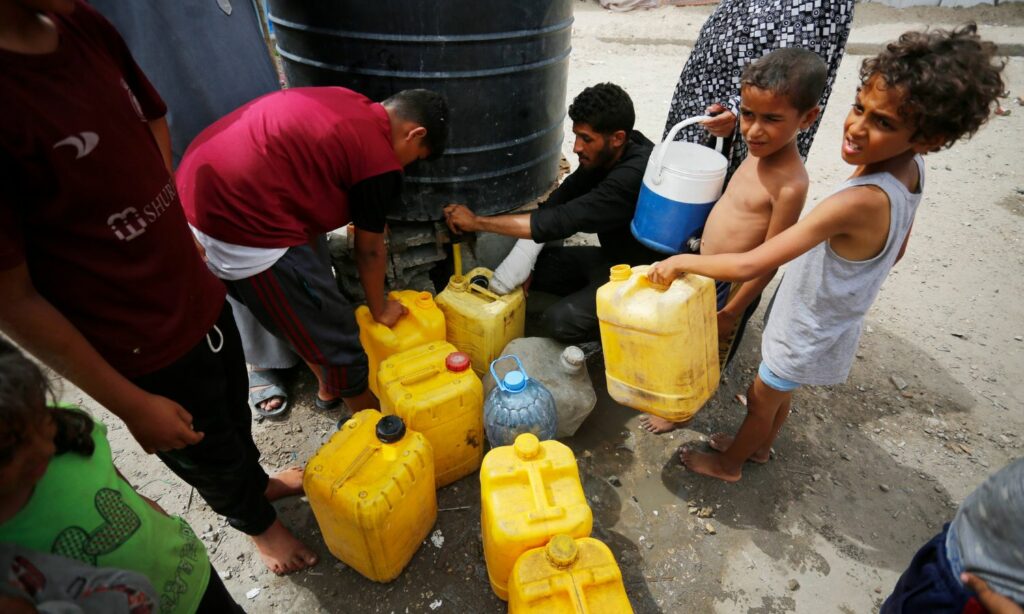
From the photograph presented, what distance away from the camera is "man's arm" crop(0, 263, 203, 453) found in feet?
3.41

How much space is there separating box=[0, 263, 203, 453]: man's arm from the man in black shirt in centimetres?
161

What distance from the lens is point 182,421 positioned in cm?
136

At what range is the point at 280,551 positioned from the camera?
2053 mm

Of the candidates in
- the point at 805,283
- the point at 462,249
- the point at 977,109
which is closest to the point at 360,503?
the point at 462,249

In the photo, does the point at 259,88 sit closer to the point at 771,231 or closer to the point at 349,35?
the point at 349,35

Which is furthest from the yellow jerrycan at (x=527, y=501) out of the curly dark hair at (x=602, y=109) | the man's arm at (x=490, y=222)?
the curly dark hair at (x=602, y=109)

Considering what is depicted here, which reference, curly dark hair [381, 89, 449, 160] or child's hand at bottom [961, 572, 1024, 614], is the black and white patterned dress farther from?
child's hand at bottom [961, 572, 1024, 614]

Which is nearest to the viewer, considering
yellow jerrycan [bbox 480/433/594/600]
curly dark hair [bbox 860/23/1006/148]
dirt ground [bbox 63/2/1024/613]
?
curly dark hair [bbox 860/23/1006/148]

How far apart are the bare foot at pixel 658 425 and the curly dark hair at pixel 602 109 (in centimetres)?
149

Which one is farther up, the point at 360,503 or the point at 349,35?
the point at 349,35

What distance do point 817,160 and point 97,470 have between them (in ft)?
20.6

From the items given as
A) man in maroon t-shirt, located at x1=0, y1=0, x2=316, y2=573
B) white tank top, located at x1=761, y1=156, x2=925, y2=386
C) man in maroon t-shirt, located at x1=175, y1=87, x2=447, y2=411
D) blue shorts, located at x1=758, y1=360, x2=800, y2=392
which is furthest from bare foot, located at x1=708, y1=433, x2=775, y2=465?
man in maroon t-shirt, located at x1=0, y1=0, x2=316, y2=573

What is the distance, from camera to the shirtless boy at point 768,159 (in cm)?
186

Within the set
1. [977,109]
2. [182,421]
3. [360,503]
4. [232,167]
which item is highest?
[977,109]
